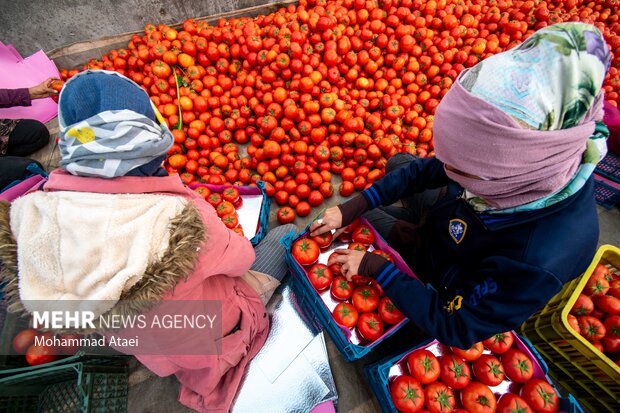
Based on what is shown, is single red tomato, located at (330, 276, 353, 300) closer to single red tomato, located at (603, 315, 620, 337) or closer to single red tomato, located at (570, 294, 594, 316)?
single red tomato, located at (570, 294, 594, 316)

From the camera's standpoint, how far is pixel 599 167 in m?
3.18

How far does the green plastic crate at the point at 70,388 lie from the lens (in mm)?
1658

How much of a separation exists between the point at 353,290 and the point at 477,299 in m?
0.78

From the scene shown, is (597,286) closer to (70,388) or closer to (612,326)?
(612,326)

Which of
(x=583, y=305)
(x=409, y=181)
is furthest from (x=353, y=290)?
(x=583, y=305)

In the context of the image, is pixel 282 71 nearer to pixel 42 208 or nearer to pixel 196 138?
pixel 196 138

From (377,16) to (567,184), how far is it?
3.15 metres

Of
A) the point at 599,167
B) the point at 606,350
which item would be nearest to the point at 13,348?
the point at 606,350

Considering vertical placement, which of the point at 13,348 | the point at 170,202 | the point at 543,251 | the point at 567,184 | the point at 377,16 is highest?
the point at 377,16

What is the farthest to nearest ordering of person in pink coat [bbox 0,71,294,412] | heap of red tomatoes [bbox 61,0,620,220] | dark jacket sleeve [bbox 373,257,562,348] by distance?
1. heap of red tomatoes [bbox 61,0,620,220]
2. dark jacket sleeve [bbox 373,257,562,348]
3. person in pink coat [bbox 0,71,294,412]

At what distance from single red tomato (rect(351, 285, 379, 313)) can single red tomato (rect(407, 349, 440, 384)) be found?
1.31 ft

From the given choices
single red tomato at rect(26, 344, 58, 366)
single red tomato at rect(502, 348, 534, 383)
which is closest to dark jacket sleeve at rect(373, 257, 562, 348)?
single red tomato at rect(502, 348, 534, 383)

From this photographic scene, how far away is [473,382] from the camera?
5.82ft

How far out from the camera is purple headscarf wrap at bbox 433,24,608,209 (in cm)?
98
